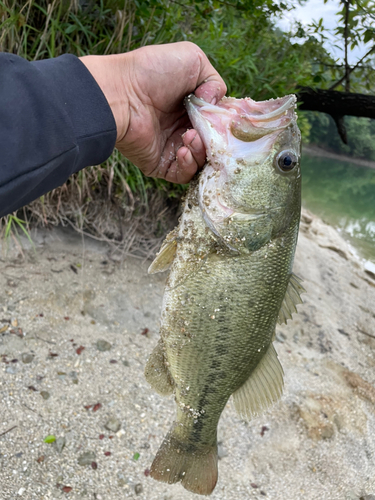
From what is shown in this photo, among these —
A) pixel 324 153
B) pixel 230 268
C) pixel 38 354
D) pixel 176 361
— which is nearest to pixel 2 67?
pixel 230 268

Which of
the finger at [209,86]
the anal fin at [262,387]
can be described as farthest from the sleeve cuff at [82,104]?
the anal fin at [262,387]

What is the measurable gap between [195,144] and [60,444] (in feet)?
7.58

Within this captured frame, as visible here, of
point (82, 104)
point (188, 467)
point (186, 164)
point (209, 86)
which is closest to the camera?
point (82, 104)

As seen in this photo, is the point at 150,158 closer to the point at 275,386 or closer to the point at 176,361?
the point at 176,361

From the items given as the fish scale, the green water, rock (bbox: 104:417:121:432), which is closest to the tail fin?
the fish scale

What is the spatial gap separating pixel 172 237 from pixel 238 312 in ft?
1.72

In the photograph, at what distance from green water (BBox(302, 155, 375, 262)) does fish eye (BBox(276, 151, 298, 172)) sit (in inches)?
433

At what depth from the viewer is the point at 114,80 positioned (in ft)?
6.14

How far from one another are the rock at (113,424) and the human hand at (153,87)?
2.05 metres

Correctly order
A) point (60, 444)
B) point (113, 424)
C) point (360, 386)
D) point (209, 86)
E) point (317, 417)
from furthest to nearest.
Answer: point (360, 386) < point (317, 417) < point (113, 424) < point (60, 444) < point (209, 86)

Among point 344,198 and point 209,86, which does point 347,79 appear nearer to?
point 209,86

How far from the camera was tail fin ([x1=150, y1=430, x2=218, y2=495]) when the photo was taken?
201cm

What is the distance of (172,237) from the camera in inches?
74.9

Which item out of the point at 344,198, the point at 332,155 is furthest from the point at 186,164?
the point at 332,155
